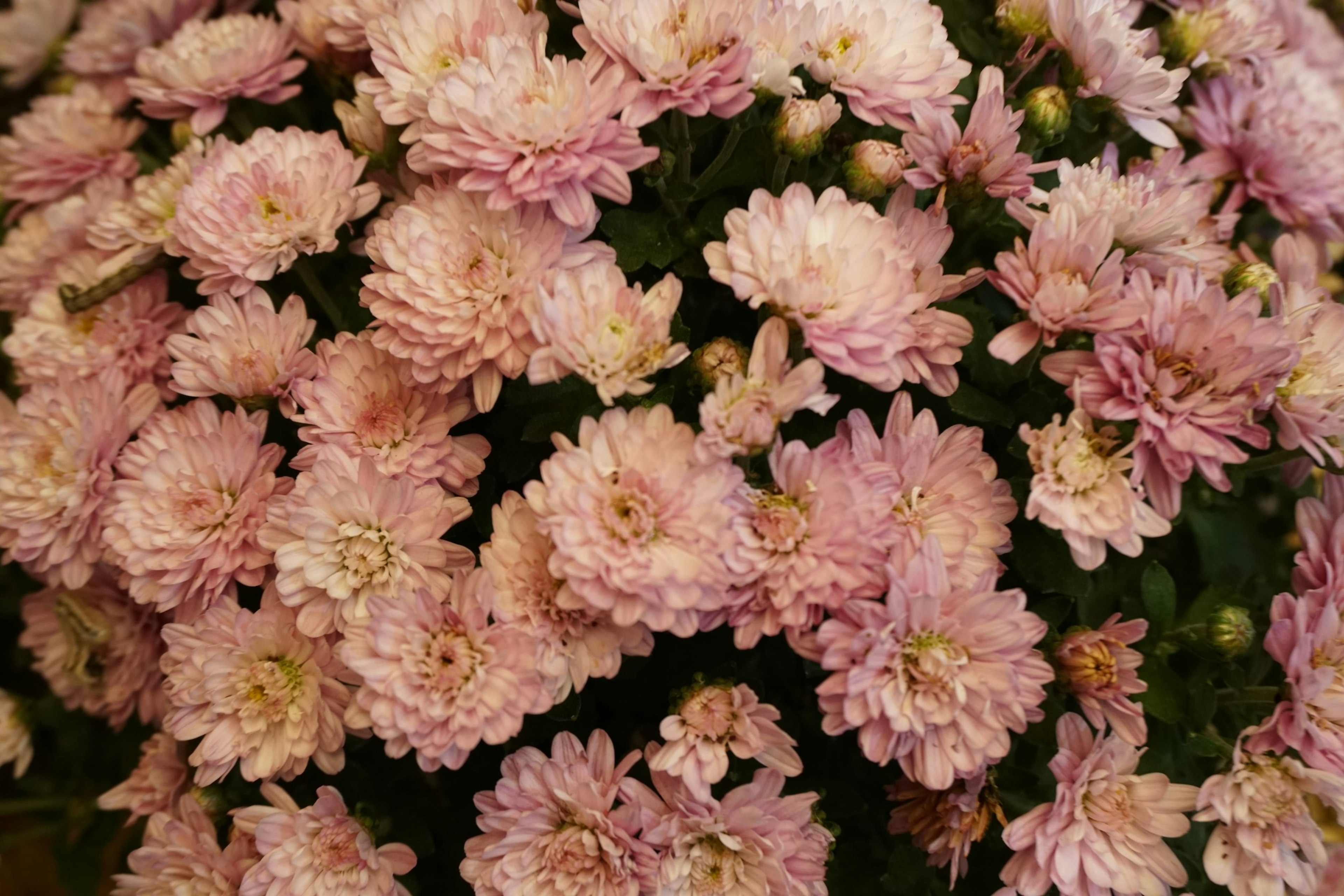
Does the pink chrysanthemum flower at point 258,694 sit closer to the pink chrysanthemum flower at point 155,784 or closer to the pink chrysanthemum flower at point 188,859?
the pink chrysanthemum flower at point 188,859

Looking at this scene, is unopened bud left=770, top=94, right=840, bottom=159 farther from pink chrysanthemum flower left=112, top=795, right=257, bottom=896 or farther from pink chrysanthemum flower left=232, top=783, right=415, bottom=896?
pink chrysanthemum flower left=112, top=795, right=257, bottom=896

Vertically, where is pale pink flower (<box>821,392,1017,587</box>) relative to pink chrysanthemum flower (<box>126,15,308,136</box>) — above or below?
below

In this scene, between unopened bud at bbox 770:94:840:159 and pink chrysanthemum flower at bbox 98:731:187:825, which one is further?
pink chrysanthemum flower at bbox 98:731:187:825

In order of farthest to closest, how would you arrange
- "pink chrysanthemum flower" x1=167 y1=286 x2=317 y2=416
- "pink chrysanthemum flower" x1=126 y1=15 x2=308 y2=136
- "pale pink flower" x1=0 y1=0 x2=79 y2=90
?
"pale pink flower" x1=0 y1=0 x2=79 y2=90, "pink chrysanthemum flower" x1=126 y1=15 x2=308 y2=136, "pink chrysanthemum flower" x1=167 y1=286 x2=317 y2=416

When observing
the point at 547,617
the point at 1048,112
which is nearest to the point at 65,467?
the point at 547,617

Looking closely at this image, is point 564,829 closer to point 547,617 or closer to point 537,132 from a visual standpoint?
point 547,617

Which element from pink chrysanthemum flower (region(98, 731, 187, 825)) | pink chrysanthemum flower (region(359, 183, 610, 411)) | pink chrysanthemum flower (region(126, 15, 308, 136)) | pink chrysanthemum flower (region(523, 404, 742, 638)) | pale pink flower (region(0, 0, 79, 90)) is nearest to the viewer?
pink chrysanthemum flower (region(523, 404, 742, 638))

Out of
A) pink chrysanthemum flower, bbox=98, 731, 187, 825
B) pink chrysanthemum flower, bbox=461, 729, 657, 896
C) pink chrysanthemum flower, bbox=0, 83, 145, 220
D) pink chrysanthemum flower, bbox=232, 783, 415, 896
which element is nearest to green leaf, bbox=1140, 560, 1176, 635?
pink chrysanthemum flower, bbox=461, 729, 657, 896
